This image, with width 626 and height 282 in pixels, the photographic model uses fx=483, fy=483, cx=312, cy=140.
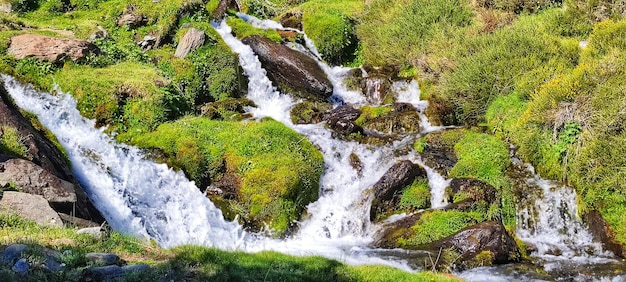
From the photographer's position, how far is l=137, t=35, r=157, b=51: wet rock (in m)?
21.2

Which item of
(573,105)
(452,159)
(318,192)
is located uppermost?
(573,105)

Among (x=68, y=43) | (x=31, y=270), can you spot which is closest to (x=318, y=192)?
(x=31, y=270)

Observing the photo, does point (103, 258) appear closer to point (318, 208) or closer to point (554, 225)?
point (318, 208)

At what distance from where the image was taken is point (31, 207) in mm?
8781

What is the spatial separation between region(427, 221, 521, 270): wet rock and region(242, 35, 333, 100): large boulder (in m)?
10.2

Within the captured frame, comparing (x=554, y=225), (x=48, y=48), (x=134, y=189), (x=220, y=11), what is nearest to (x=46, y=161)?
(x=134, y=189)

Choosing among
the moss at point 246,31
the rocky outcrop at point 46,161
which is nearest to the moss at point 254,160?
the rocky outcrop at point 46,161

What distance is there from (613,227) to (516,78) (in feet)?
20.8

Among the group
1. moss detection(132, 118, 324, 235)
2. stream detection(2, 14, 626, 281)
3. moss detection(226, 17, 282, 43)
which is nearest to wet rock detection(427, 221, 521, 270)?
stream detection(2, 14, 626, 281)

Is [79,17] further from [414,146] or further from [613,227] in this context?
[613,227]

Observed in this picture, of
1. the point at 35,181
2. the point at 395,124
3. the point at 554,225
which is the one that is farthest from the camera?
the point at 395,124

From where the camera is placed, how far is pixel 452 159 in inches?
594

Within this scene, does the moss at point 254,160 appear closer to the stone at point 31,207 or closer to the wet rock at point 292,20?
the stone at point 31,207

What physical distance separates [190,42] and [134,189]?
9775 millimetres
